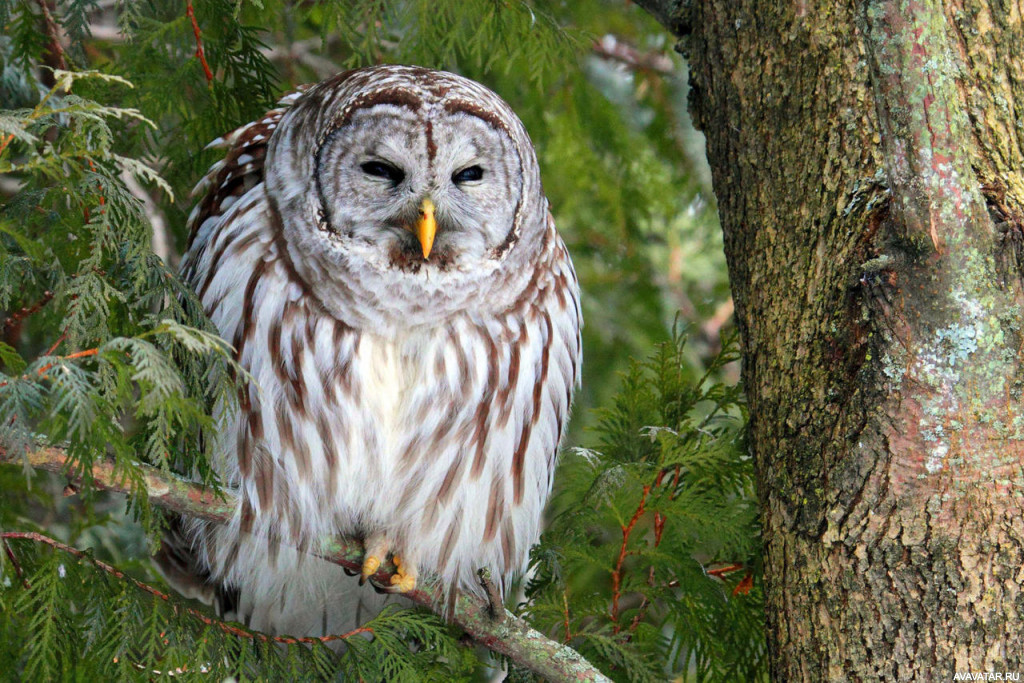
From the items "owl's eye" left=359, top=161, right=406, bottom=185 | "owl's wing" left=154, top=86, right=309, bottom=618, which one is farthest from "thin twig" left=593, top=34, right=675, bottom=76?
"owl's eye" left=359, top=161, right=406, bottom=185

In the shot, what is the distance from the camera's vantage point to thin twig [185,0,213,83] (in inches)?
108

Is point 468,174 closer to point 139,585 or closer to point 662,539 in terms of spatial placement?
point 662,539

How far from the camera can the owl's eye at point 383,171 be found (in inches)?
101

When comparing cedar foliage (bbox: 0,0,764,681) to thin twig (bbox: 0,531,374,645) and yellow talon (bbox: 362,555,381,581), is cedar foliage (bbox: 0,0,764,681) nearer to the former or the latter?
thin twig (bbox: 0,531,374,645)

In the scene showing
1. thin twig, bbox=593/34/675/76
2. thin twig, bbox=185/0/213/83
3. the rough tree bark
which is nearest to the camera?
the rough tree bark

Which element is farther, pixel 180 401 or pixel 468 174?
pixel 468 174

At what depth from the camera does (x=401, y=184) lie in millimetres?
2539

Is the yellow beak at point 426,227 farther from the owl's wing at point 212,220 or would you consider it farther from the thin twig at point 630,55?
the thin twig at point 630,55

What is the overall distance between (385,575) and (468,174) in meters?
1.05

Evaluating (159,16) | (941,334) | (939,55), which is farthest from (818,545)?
(159,16)

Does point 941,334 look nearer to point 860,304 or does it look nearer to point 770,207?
point 860,304

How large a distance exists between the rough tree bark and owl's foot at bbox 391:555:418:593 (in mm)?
890

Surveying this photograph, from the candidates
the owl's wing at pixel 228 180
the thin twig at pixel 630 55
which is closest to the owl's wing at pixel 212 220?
the owl's wing at pixel 228 180

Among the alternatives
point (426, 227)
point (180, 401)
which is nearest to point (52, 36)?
Result: point (426, 227)
